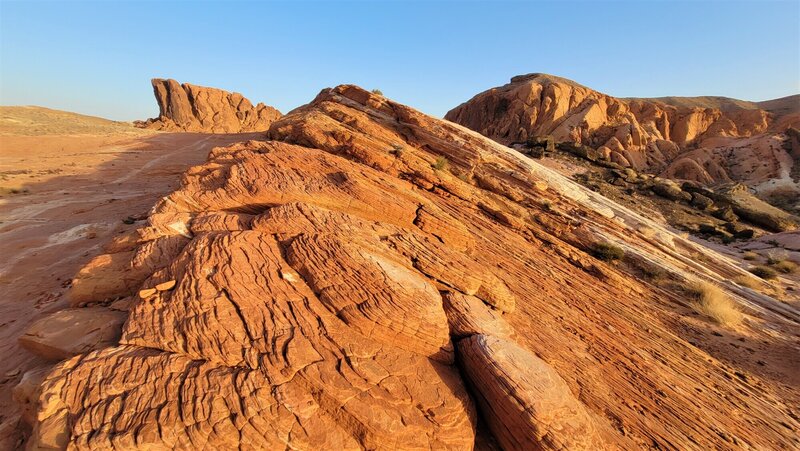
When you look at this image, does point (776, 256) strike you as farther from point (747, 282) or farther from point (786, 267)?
point (747, 282)

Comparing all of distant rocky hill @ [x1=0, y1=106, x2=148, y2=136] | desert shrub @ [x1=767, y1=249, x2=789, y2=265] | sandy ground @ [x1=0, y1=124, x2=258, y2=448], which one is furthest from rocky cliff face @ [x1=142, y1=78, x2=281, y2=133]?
desert shrub @ [x1=767, y1=249, x2=789, y2=265]

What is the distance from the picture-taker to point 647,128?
56.3 metres

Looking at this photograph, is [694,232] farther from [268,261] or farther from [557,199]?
[268,261]

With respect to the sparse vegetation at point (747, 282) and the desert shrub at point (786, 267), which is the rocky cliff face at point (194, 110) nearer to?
the sparse vegetation at point (747, 282)

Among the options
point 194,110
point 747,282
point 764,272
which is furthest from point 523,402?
point 194,110

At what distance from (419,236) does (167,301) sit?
233 inches

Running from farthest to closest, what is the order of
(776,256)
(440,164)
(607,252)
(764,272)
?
1. (776,256)
2. (440,164)
3. (764,272)
4. (607,252)

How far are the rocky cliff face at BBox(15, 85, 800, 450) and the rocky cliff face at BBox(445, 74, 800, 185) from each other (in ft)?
148

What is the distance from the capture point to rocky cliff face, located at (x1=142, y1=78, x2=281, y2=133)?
6944 cm

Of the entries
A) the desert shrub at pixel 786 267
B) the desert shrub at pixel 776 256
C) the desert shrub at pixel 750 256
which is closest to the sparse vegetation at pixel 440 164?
the desert shrub at pixel 786 267

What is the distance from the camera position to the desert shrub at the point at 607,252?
12078 millimetres

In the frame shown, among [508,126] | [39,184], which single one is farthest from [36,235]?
[508,126]

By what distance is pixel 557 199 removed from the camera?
48.3ft

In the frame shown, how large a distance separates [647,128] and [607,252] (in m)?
59.5
